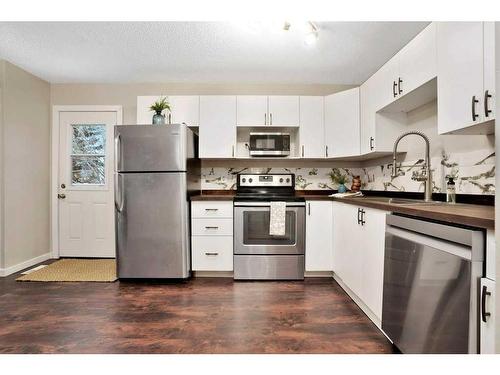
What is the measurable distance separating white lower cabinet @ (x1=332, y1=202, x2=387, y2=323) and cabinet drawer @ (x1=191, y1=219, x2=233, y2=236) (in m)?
1.07

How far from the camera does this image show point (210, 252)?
3094 mm

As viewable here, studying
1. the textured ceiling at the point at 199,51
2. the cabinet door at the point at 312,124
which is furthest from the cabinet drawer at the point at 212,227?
the textured ceiling at the point at 199,51

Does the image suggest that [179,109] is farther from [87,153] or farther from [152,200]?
[87,153]

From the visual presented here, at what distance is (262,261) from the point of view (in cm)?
303

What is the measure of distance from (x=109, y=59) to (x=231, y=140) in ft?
4.88

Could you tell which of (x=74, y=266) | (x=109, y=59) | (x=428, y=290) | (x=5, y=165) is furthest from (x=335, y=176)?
(x=5, y=165)

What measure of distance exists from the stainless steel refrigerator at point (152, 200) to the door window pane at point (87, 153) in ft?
3.67

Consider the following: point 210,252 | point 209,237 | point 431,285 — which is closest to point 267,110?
point 209,237

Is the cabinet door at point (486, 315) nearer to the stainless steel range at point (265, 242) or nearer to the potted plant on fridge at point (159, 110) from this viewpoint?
the stainless steel range at point (265, 242)

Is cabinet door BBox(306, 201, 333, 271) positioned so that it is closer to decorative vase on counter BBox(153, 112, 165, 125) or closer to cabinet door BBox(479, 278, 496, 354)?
decorative vase on counter BBox(153, 112, 165, 125)

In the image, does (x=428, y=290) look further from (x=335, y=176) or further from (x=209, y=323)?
(x=335, y=176)

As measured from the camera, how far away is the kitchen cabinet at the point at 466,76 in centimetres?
136

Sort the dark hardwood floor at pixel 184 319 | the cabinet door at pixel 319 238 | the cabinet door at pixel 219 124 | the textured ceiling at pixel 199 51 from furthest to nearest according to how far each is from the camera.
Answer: the cabinet door at pixel 219 124 < the cabinet door at pixel 319 238 < the textured ceiling at pixel 199 51 < the dark hardwood floor at pixel 184 319

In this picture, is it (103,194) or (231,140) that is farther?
(103,194)
